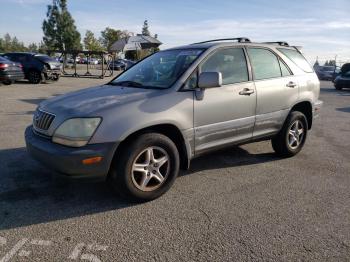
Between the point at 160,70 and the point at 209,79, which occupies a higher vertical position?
the point at 160,70

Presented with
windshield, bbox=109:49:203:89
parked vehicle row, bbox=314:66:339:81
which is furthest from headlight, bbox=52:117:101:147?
parked vehicle row, bbox=314:66:339:81

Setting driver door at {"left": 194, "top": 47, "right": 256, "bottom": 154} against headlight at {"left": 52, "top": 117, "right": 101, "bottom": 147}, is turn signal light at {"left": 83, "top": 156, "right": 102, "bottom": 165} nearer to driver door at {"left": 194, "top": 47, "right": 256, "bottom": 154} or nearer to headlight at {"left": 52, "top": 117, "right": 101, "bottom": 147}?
headlight at {"left": 52, "top": 117, "right": 101, "bottom": 147}

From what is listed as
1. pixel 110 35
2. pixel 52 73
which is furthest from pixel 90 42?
pixel 52 73

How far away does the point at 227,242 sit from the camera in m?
3.06

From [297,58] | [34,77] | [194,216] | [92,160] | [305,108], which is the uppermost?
[297,58]

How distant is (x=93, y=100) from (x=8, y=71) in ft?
43.2

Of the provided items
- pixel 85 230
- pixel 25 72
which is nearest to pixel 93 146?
pixel 85 230

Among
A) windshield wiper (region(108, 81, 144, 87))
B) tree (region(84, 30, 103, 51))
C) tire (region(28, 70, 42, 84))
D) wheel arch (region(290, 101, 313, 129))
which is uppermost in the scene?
tree (region(84, 30, 103, 51))

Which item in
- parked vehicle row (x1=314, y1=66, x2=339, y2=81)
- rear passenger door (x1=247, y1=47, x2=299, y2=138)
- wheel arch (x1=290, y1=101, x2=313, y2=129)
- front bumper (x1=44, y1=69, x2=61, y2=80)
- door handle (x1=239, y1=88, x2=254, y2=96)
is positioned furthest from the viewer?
parked vehicle row (x1=314, y1=66, x2=339, y2=81)

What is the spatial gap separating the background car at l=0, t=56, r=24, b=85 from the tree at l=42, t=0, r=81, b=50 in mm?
41338

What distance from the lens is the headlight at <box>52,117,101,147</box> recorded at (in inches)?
136

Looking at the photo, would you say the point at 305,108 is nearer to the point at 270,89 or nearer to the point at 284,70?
the point at 284,70

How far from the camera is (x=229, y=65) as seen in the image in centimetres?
465

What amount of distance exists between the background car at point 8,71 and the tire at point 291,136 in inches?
523
